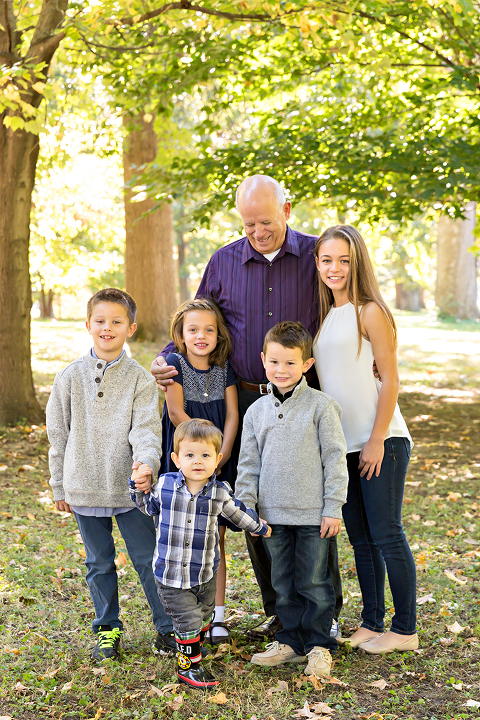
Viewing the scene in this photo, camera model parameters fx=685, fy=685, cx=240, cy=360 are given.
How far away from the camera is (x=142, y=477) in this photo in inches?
122

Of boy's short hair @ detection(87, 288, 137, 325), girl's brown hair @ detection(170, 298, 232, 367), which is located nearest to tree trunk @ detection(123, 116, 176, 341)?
girl's brown hair @ detection(170, 298, 232, 367)

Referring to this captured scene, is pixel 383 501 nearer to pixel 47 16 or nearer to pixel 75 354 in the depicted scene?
pixel 47 16

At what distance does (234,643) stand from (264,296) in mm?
1810

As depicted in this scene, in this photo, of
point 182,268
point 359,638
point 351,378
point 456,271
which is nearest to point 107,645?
point 359,638

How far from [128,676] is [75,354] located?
11.9 metres

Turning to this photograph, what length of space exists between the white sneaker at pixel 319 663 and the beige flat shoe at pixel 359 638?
0.32 meters

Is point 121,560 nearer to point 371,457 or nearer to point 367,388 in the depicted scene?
point 371,457

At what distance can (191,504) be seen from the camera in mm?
3104

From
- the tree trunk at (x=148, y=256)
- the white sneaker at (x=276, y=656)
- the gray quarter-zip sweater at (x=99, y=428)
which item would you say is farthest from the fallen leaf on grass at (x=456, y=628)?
the tree trunk at (x=148, y=256)

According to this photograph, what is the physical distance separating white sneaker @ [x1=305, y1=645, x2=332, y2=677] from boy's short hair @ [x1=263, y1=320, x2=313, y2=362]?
4.54 ft

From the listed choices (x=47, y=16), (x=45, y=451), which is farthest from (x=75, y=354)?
(x=47, y=16)

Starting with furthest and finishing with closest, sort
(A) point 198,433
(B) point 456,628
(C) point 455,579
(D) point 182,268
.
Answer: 1. (D) point 182,268
2. (C) point 455,579
3. (B) point 456,628
4. (A) point 198,433

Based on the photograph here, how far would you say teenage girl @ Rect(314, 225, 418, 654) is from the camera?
10.7ft

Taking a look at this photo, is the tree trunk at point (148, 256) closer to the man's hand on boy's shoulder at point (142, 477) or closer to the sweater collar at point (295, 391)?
the sweater collar at point (295, 391)
